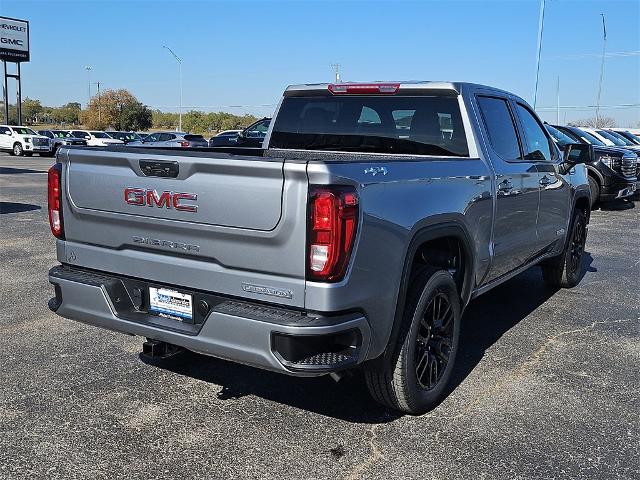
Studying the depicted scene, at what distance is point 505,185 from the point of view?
4820mm

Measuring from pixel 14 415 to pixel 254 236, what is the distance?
1874mm

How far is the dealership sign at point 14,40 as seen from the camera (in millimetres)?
53766

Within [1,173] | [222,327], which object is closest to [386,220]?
[222,327]

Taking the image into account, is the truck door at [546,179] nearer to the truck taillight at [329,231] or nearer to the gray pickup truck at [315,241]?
the gray pickup truck at [315,241]

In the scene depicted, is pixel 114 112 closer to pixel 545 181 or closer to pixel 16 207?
pixel 16 207

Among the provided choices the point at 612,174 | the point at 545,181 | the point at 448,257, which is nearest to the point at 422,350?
the point at 448,257

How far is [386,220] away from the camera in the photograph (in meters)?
3.31

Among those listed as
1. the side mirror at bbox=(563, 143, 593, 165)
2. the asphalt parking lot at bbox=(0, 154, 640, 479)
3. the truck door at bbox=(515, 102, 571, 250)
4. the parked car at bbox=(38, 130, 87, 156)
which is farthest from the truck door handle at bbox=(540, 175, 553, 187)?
the parked car at bbox=(38, 130, 87, 156)

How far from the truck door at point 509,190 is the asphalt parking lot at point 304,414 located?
2.44 feet

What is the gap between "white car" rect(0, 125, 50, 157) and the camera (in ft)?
120

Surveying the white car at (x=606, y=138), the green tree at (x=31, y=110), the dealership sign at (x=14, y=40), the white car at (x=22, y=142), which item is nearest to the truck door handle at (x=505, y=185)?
the white car at (x=606, y=138)

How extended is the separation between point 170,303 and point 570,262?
5.02m

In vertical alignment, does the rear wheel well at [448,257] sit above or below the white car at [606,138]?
below

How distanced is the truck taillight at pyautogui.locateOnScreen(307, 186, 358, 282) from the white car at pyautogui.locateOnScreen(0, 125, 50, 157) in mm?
37137
